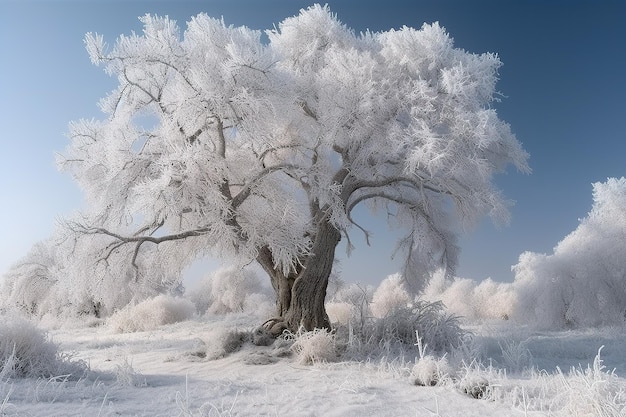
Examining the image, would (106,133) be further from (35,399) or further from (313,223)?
(35,399)

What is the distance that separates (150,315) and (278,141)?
11137mm

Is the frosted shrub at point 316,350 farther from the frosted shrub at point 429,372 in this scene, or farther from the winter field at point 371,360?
the frosted shrub at point 429,372

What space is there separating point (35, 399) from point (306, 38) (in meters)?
9.79

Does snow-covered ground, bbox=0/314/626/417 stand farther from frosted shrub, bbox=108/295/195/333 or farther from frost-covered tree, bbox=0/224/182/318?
frosted shrub, bbox=108/295/195/333

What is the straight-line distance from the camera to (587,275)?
15.9 metres

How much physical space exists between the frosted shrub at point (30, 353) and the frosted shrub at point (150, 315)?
1192 cm

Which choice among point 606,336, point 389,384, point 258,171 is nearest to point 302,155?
point 258,171

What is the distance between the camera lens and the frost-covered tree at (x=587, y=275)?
15.7 metres

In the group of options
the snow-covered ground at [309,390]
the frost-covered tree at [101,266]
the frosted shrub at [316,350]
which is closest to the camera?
the snow-covered ground at [309,390]

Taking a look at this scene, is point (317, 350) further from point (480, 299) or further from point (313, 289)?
point (480, 299)

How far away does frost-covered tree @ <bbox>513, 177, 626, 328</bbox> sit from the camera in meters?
15.7

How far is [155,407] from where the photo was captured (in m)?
4.71

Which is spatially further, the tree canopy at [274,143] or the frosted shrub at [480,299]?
the frosted shrub at [480,299]

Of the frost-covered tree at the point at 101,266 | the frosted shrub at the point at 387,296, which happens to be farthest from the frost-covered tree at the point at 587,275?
the frost-covered tree at the point at 101,266
